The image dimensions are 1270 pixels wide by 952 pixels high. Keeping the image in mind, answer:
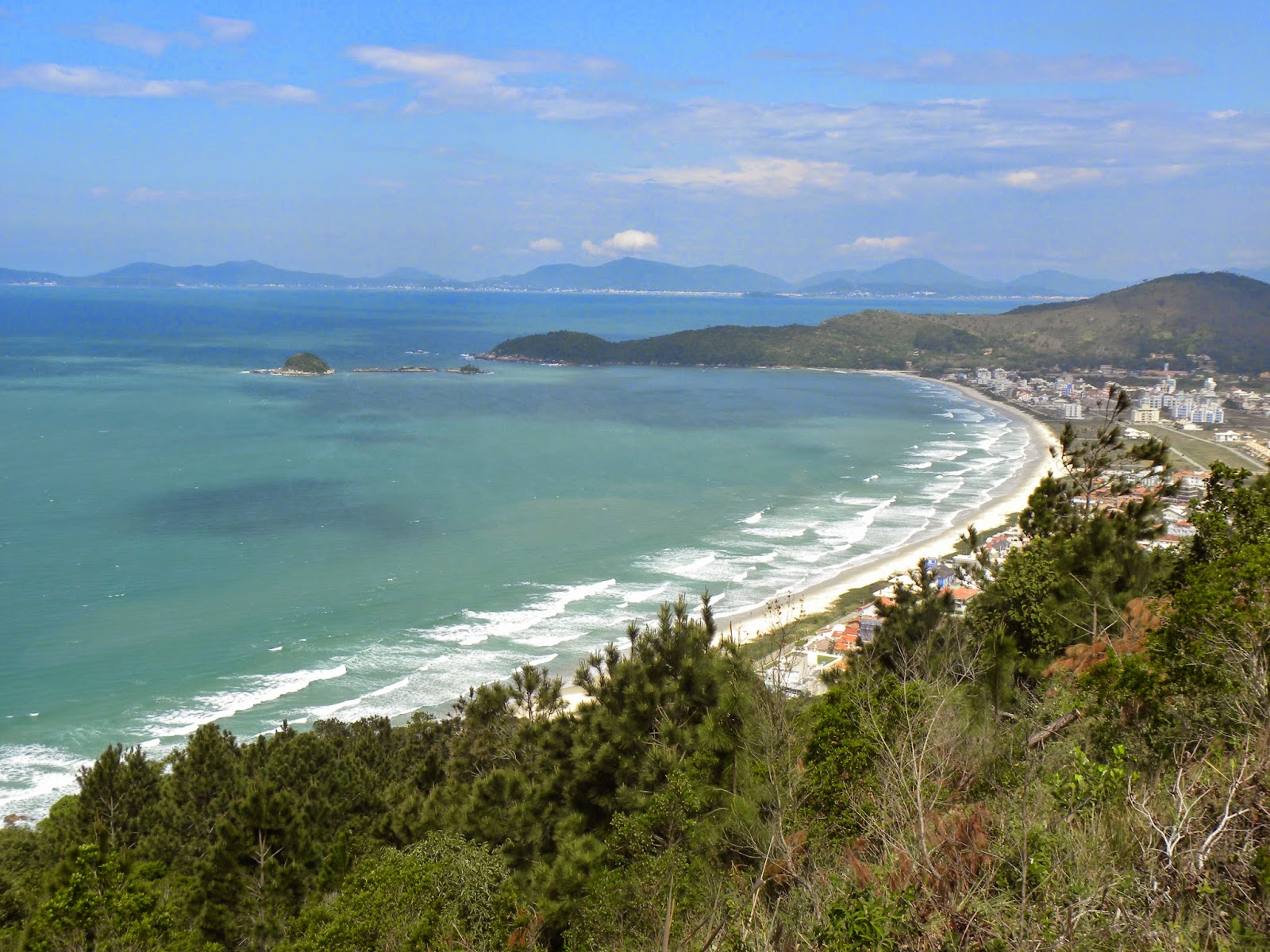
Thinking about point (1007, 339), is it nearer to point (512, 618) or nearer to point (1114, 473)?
point (1114, 473)

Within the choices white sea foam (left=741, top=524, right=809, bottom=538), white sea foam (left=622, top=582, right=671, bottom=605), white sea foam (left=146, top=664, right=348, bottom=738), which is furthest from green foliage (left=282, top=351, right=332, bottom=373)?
white sea foam (left=146, top=664, right=348, bottom=738)

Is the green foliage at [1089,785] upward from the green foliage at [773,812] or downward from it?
upward

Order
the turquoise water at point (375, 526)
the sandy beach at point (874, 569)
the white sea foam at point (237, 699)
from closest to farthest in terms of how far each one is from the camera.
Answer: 1. the white sea foam at point (237, 699)
2. the turquoise water at point (375, 526)
3. the sandy beach at point (874, 569)

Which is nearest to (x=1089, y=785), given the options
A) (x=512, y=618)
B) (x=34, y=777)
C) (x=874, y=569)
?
(x=34, y=777)

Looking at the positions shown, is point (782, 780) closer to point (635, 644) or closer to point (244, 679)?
point (635, 644)

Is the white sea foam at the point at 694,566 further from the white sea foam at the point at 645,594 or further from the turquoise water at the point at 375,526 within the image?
the white sea foam at the point at 645,594

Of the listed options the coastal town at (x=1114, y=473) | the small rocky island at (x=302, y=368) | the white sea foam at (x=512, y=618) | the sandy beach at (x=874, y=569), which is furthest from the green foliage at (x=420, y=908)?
the small rocky island at (x=302, y=368)

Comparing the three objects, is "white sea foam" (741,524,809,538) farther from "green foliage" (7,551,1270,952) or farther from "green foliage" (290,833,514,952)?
"green foliage" (290,833,514,952)
